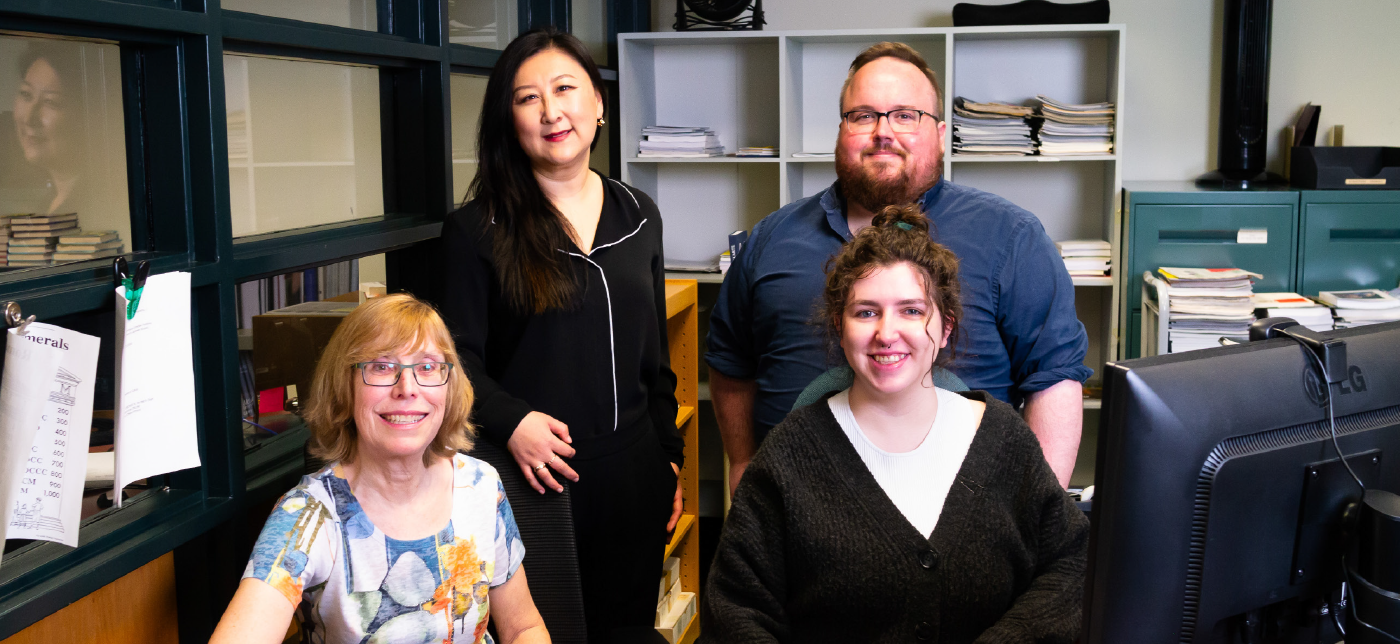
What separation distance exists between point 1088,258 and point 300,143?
247cm

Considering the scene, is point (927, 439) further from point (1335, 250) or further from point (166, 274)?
point (1335, 250)

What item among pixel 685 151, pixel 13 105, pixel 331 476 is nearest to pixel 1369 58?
pixel 685 151

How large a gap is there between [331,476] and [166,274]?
33 cm

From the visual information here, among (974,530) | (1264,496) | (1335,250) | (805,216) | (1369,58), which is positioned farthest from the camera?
(1369,58)

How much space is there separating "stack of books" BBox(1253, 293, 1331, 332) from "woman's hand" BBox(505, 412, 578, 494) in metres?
2.21

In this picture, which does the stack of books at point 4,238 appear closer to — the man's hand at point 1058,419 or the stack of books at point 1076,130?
the man's hand at point 1058,419

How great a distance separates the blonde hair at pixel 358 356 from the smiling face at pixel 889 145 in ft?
2.54

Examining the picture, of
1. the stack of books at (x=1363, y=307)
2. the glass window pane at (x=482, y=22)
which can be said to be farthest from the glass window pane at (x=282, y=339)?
the stack of books at (x=1363, y=307)

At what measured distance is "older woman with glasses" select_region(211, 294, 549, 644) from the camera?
1353 mm

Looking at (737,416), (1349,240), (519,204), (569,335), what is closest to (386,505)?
(569,335)

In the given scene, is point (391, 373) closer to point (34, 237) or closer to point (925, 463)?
point (34, 237)

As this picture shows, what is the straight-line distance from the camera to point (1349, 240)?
10.5 ft

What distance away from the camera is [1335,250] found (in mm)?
3199

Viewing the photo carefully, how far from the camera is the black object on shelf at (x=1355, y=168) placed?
125 inches
